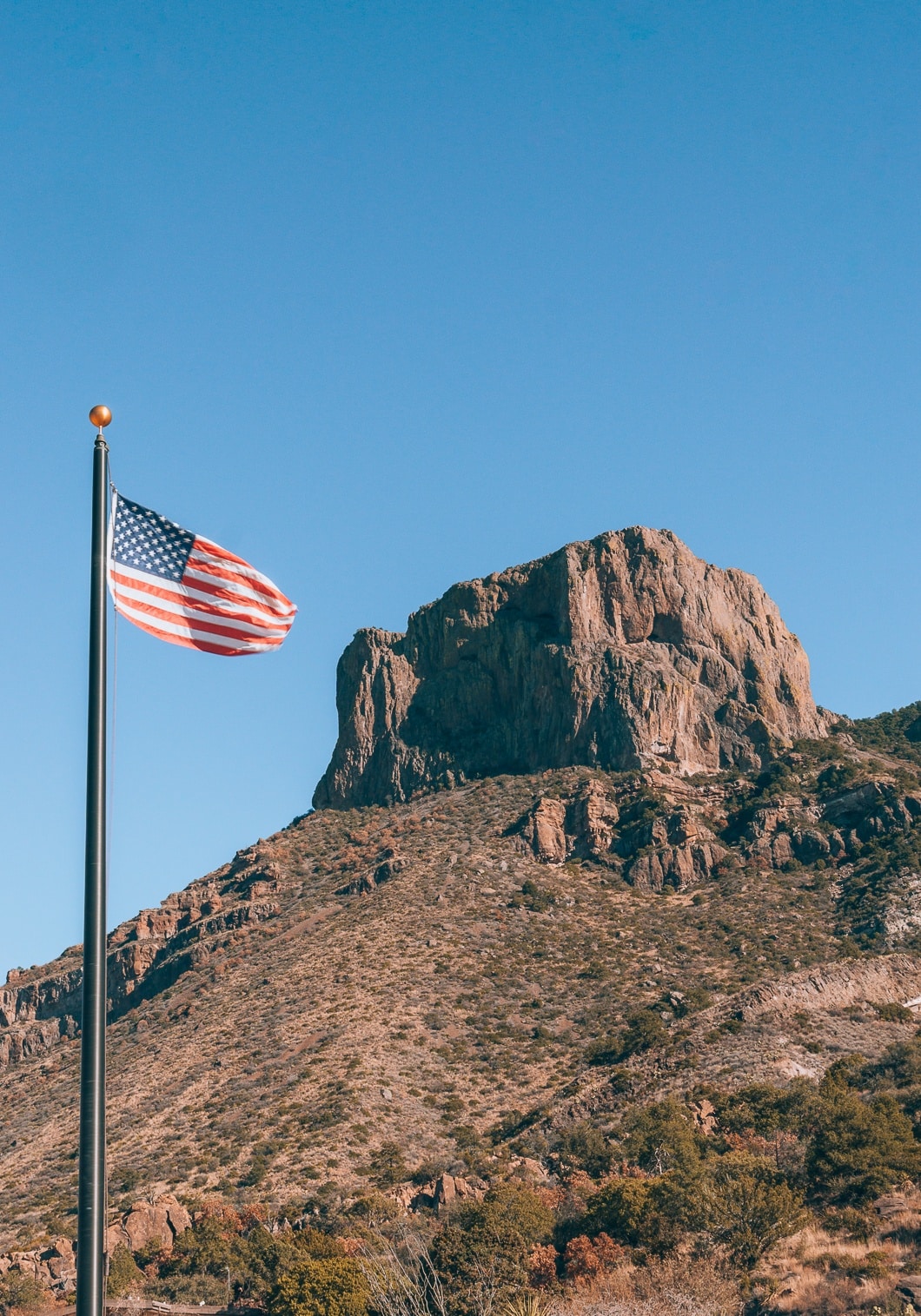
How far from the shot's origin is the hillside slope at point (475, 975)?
6178cm

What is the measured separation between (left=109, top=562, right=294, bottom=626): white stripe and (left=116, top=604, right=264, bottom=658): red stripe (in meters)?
0.31

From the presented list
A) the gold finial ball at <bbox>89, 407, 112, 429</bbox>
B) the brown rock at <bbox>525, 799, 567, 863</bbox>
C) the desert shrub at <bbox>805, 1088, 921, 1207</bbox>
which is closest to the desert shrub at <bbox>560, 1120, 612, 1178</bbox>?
the desert shrub at <bbox>805, 1088, 921, 1207</bbox>

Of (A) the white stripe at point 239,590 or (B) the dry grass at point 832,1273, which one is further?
(B) the dry grass at point 832,1273

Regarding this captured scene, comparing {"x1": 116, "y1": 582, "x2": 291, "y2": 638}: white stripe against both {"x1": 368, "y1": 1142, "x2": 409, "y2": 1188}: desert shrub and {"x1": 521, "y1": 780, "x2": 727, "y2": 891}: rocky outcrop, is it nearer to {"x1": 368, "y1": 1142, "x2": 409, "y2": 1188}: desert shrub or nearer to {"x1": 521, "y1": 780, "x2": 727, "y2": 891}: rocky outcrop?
{"x1": 368, "y1": 1142, "x2": 409, "y2": 1188}: desert shrub

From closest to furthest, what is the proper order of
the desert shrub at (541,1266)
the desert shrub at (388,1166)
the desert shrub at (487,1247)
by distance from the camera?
the desert shrub at (487,1247) → the desert shrub at (541,1266) → the desert shrub at (388,1166)

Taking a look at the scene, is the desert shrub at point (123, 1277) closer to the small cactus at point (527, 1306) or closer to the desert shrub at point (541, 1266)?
the desert shrub at point (541, 1266)

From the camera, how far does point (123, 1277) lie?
46.1 meters

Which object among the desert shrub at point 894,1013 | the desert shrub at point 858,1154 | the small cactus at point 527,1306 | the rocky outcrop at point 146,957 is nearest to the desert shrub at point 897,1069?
the desert shrub at point 894,1013

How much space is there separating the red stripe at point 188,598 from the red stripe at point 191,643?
287mm

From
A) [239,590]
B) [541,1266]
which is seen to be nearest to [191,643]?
[239,590]

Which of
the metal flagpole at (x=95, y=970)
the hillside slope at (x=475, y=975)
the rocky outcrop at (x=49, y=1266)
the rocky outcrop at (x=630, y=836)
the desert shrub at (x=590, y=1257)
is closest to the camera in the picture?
the metal flagpole at (x=95, y=970)

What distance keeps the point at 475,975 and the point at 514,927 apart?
6.58 metres

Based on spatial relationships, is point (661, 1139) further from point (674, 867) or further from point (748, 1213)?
point (674, 867)

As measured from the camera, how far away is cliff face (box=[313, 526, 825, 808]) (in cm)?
10544
